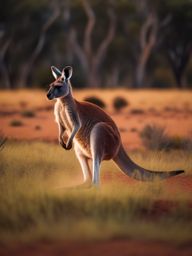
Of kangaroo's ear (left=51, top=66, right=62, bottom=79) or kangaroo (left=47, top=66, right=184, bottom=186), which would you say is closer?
kangaroo (left=47, top=66, right=184, bottom=186)

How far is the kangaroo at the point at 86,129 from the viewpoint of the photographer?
7098 mm

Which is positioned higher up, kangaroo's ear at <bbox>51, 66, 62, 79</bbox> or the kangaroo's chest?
kangaroo's ear at <bbox>51, 66, 62, 79</bbox>

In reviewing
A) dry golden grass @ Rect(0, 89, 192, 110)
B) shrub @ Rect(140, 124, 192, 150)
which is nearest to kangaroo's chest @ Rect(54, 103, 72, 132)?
shrub @ Rect(140, 124, 192, 150)

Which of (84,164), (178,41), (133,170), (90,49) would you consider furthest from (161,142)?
(178,41)

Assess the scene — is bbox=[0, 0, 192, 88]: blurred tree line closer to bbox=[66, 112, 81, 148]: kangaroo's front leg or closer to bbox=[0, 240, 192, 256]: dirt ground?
bbox=[66, 112, 81, 148]: kangaroo's front leg

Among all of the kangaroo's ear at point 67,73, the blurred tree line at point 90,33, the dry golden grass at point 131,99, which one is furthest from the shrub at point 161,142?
the blurred tree line at point 90,33

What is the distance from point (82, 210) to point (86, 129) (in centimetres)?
133

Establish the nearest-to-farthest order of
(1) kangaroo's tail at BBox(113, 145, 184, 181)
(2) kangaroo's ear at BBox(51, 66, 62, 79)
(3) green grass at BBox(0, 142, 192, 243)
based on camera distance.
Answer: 1. (3) green grass at BBox(0, 142, 192, 243)
2. (2) kangaroo's ear at BBox(51, 66, 62, 79)
3. (1) kangaroo's tail at BBox(113, 145, 184, 181)

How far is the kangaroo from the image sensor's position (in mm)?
7098

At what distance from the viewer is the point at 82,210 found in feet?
20.4

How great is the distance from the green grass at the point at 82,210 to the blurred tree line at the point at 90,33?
103ft

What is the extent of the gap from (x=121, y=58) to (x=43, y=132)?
1266 inches

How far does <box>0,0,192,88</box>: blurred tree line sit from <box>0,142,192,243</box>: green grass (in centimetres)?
3130

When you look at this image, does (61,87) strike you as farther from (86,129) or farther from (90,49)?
(90,49)
